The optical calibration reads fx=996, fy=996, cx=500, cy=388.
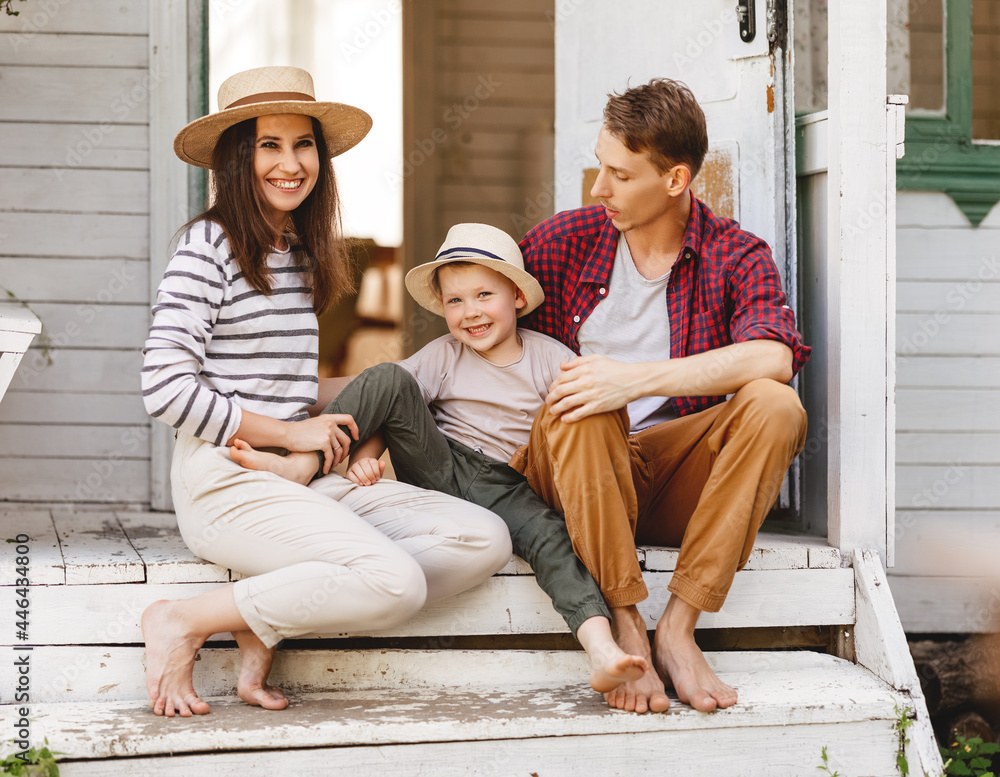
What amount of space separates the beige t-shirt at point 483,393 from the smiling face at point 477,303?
0.07 meters

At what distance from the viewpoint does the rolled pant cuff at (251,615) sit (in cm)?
193

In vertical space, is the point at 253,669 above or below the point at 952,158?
below

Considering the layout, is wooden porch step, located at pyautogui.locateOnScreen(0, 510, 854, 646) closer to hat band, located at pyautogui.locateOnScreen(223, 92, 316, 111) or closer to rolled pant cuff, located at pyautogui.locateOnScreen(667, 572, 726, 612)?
rolled pant cuff, located at pyautogui.locateOnScreen(667, 572, 726, 612)

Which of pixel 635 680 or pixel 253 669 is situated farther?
pixel 253 669

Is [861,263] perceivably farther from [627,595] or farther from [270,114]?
[270,114]

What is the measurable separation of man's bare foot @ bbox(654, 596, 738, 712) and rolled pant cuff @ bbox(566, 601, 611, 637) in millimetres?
161

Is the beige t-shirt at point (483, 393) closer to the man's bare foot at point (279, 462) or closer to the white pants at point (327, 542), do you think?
the white pants at point (327, 542)

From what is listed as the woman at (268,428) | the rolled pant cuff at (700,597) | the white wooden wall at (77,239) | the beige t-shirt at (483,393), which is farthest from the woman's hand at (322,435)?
the white wooden wall at (77,239)

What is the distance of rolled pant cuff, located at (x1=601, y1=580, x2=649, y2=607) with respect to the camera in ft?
6.60

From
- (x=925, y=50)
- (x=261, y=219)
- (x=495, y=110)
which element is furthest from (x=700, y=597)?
(x=495, y=110)

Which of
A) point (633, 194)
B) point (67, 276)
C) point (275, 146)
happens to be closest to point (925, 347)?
point (633, 194)

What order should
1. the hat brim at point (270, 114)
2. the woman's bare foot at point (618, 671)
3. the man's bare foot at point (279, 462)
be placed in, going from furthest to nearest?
the hat brim at point (270, 114) < the man's bare foot at point (279, 462) < the woman's bare foot at point (618, 671)

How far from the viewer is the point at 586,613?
1970 millimetres

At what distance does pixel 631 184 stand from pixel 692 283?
284mm
